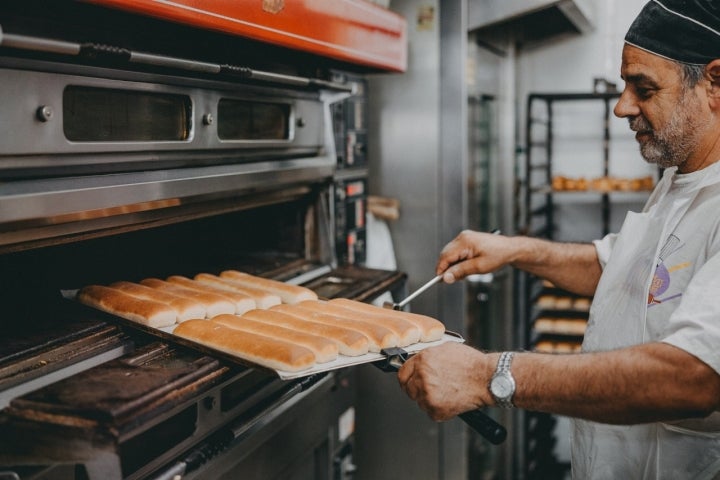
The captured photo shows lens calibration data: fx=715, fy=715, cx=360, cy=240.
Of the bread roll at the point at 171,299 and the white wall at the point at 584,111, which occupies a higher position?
the white wall at the point at 584,111

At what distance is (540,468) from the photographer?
4246mm

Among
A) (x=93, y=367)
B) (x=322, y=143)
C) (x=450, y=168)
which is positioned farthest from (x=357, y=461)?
(x=93, y=367)

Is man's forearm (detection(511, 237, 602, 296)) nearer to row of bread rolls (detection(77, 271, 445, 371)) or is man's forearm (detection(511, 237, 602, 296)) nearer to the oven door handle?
row of bread rolls (detection(77, 271, 445, 371))

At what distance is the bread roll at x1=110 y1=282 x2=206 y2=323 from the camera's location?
178 centimetres

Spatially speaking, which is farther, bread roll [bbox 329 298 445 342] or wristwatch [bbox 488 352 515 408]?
bread roll [bbox 329 298 445 342]

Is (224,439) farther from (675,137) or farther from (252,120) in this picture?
(675,137)

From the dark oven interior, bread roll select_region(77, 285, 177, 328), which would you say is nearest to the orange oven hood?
the dark oven interior

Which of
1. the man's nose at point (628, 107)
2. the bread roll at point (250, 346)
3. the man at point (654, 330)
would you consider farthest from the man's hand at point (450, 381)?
the man's nose at point (628, 107)

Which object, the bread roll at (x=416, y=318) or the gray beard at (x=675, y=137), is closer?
the gray beard at (x=675, y=137)

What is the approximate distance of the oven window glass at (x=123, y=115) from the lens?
1516 millimetres

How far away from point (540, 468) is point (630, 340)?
2.75 metres

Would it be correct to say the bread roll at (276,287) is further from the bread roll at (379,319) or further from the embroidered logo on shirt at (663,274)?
the embroidered logo on shirt at (663,274)

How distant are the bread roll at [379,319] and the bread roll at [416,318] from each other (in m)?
0.02

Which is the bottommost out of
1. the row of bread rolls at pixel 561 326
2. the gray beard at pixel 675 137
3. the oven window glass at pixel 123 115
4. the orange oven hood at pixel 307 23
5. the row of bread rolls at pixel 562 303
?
the row of bread rolls at pixel 561 326
